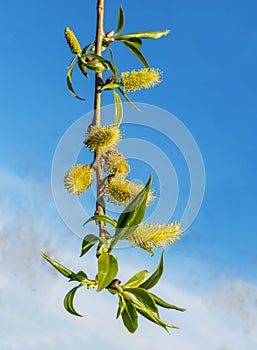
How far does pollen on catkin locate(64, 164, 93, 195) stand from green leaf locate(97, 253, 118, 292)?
14cm

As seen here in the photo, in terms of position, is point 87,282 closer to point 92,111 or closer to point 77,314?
point 77,314

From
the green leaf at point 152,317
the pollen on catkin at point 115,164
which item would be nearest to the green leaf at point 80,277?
the green leaf at point 152,317

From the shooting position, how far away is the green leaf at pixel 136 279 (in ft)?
3.87

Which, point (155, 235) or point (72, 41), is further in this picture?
point (72, 41)

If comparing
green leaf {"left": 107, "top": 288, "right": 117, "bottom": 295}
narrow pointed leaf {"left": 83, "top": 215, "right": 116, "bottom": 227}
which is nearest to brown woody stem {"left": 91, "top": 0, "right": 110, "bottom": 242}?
narrow pointed leaf {"left": 83, "top": 215, "right": 116, "bottom": 227}

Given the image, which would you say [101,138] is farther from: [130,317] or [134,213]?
[130,317]

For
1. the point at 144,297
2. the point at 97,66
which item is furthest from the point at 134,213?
the point at 97,66

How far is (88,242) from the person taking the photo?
3.77 feet

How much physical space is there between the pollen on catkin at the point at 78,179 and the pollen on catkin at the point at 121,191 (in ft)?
0.14

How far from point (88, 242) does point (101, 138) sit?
20cm

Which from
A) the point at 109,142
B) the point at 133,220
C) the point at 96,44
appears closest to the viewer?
the point at 133,220

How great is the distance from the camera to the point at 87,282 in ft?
3.81

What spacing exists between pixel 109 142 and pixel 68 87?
0.89 ft

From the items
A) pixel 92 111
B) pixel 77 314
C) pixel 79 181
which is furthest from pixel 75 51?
pixel 77 314
